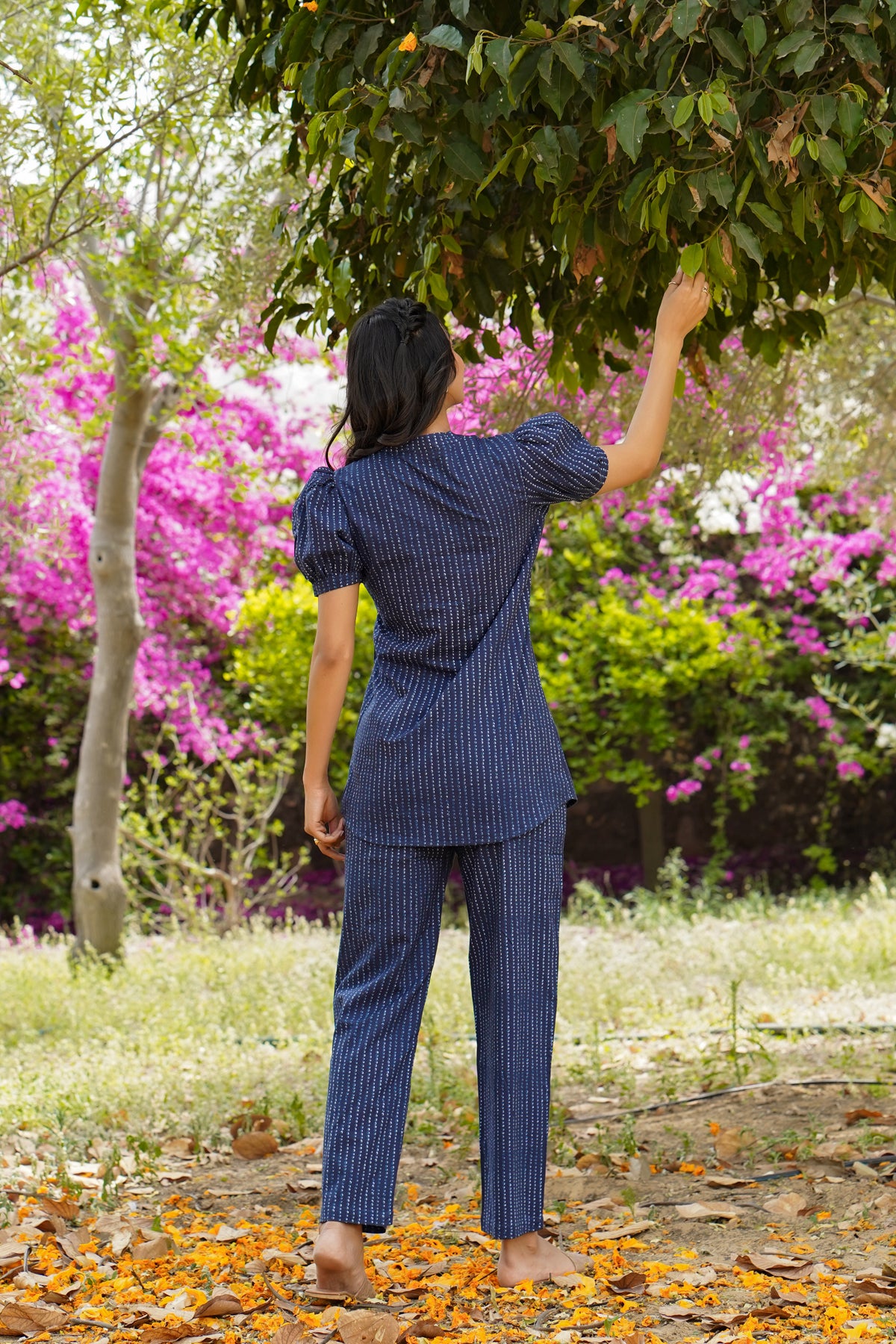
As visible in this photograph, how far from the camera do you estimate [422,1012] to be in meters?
2.26

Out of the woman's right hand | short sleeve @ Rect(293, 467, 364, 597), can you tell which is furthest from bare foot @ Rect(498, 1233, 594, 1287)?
the woman's right hand

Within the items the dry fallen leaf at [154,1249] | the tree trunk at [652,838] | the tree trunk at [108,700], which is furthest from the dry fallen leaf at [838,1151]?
the tree trunk at [652,838]

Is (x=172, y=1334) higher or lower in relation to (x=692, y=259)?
lower

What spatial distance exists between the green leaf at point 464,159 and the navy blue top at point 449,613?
425mm

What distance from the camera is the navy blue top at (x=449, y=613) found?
2.21 metres

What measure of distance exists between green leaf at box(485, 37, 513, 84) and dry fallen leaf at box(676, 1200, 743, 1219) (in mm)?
2120

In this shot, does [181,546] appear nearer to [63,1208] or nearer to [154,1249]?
[63,1208]

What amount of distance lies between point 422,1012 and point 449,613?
2.28 feet

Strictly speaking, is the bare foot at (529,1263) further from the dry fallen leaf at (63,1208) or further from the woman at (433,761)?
the dry fallen leaf at (63,1208)

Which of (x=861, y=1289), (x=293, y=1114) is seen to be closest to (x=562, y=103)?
(x=861, y=1289)

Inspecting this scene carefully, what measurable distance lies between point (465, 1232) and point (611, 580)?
19.8 feet

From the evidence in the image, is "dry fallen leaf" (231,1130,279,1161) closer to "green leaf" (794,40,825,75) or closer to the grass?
the grass

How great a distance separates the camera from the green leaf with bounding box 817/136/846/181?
199 cm

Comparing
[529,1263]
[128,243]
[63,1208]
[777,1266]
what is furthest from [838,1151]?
[128,243]
